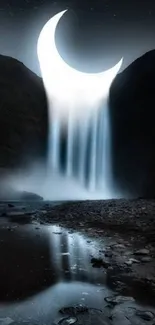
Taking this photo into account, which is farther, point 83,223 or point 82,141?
point 82,141

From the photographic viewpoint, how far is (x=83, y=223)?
11.4m

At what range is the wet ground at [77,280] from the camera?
348 centimetres

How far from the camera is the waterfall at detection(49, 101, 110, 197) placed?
142 feet

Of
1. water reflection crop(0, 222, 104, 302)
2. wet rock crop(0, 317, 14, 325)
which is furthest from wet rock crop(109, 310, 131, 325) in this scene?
water reflection crop(0, 222, 104, 302)

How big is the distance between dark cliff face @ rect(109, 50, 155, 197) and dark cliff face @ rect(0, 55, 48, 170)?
36.8 feet

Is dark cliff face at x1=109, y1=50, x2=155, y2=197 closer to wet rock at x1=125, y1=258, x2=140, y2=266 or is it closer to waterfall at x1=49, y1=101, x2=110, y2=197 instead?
waterfall at x1=49, y1=101, x2=110, y2=197

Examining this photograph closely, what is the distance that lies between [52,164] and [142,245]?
124 ft

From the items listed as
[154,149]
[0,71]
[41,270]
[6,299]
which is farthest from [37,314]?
[0,71]

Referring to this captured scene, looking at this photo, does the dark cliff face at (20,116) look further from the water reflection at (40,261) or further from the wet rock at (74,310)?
the wet rock at (74,310)

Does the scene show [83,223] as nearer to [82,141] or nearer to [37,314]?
[37,314]

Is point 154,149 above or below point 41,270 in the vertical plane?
above

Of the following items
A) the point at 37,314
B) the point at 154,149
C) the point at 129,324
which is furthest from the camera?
the point at 154,149

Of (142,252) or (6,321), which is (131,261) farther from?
(6,321)

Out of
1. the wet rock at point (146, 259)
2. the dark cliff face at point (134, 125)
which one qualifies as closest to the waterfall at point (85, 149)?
the dark cliff face at point (134, 125)
